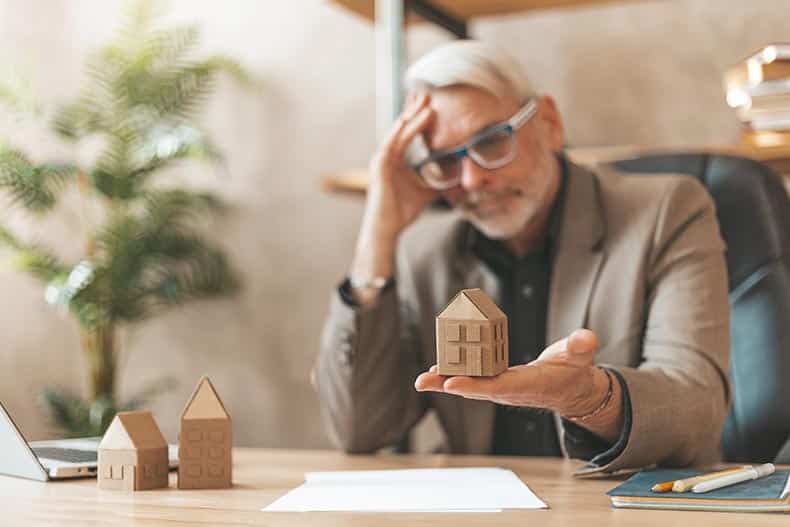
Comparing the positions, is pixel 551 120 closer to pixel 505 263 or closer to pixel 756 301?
pixel 505 263

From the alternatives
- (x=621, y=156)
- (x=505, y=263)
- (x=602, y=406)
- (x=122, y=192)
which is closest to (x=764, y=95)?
(x=621, y=156)

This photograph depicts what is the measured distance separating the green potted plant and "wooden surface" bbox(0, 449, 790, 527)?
1.58 m

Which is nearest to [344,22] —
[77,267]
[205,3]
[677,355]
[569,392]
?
[205,3]

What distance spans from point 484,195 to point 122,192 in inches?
56.5

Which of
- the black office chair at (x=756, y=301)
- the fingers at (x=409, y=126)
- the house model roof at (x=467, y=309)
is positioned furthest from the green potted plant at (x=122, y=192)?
the house model roof at (x=467, y=309)

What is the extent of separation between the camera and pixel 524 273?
180cm

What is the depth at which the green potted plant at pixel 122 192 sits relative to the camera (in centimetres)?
276

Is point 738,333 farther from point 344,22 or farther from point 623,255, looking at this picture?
point 344,22

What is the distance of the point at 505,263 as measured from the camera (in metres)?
1.81

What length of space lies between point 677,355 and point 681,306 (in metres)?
0.10

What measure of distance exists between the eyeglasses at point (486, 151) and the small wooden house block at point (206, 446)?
0.67 metres

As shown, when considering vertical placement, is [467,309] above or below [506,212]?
below

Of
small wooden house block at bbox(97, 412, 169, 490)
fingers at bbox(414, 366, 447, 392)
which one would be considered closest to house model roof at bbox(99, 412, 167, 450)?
small wooden house block at bbox(97, 412, 169, 490)

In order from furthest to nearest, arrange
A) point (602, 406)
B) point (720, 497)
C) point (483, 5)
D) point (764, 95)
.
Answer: point (483, 5), point (764, 95), point (602, 406), point (720, 497)
